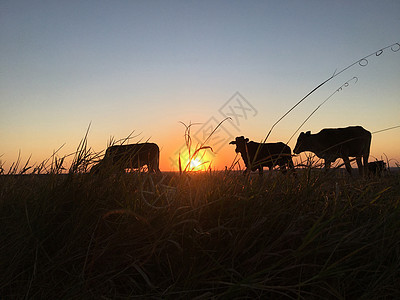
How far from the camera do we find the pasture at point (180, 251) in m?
1.47

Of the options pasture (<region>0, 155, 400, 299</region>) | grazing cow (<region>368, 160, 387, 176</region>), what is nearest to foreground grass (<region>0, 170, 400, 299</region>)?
pasture (<region>0, 155, 400, 299</region>)

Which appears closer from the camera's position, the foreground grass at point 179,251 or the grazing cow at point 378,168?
the foreground grass at point 179,251

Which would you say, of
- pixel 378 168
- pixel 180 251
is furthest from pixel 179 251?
pixel 378 168

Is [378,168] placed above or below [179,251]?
above

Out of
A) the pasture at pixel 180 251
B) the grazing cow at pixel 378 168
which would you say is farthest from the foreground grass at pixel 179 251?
the grazing cow at pixel 378 168

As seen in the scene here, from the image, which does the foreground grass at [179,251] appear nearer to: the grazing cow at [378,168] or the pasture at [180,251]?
the pasture at [180,251]

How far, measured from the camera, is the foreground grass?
57.7 inches

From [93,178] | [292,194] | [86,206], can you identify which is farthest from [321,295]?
[93,178]

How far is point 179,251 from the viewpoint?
1.62 m

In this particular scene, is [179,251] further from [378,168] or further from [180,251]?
[378,168]

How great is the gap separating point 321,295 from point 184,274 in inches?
25.1

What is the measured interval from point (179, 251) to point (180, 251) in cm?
3

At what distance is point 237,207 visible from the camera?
1.93 metres

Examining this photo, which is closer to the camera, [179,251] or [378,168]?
[179,251]
